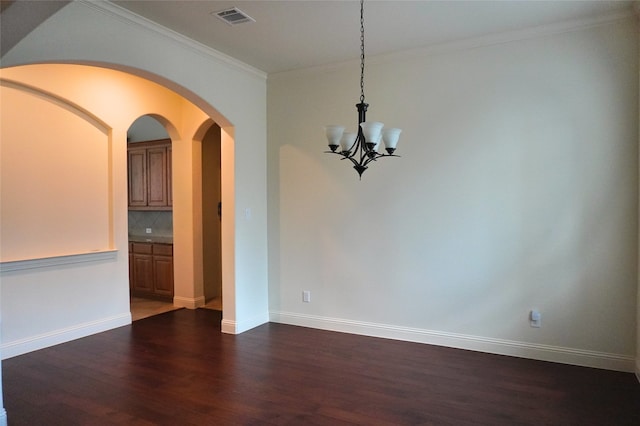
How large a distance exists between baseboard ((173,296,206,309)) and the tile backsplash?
1185 millimetres

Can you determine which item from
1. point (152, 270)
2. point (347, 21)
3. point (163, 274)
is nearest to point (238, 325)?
point (163, 274)

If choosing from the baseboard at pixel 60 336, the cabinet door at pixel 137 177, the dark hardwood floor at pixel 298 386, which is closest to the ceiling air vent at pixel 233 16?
the dark hardwood floor at pixel 298 386

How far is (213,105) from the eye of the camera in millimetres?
4246

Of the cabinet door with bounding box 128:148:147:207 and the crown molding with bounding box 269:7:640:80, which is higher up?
the crown molding with bounding box 269:7:640:80

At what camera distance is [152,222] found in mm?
6832

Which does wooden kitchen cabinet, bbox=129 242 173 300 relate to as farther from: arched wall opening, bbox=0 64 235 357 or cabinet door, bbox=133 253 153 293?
arched wall opening, bbox=0 64 235 357

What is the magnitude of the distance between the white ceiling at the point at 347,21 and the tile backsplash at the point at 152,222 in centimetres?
331

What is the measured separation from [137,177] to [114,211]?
194 cm

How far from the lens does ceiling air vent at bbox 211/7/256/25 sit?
10.8 feet

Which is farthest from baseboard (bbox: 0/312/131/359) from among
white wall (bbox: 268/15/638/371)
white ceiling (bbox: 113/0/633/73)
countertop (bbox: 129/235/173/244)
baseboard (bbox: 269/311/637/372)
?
white ceiling (bbox: 113/0/633/73)

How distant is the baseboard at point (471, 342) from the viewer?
352cm

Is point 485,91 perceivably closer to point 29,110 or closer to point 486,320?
point 486,320

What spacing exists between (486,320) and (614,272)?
1.09 meters

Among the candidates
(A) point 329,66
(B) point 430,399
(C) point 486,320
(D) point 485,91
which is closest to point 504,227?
(C) point 486,320
